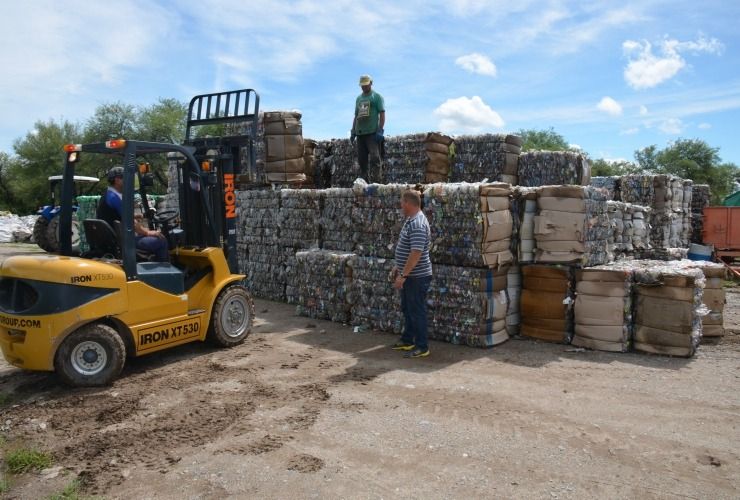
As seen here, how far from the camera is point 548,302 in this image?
25.7ft

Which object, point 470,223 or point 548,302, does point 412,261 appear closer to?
point 470,223

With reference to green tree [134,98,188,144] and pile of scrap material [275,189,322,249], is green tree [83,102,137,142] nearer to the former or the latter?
green tree [134,98,188,144]

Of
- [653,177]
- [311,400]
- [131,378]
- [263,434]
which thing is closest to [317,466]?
[263,434]

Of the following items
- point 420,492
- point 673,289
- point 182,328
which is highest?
point 673,289

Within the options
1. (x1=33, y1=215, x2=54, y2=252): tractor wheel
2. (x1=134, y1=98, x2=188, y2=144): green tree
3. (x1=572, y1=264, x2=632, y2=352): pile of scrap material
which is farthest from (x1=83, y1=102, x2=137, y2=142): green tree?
(x1=572, y1=264, x2=632, y2=352): pile of scrap material

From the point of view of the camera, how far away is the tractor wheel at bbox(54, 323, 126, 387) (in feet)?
19.3

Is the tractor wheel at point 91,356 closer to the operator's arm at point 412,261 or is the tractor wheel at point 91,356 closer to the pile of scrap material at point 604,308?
the operator's arm at point 412,261

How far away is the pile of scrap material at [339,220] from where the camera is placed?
9.32 m

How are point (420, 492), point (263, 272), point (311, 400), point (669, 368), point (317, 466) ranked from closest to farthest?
point (420, 492)
point (317, 466)
point (311, 400)
point (669, 368)
point (263, 272)

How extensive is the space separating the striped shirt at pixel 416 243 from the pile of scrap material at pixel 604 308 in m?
2.28

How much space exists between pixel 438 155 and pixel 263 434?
22.6ft

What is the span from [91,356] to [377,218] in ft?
14.9

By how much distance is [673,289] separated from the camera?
23.3 feet

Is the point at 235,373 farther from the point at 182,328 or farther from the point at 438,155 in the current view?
the point at 438,155
